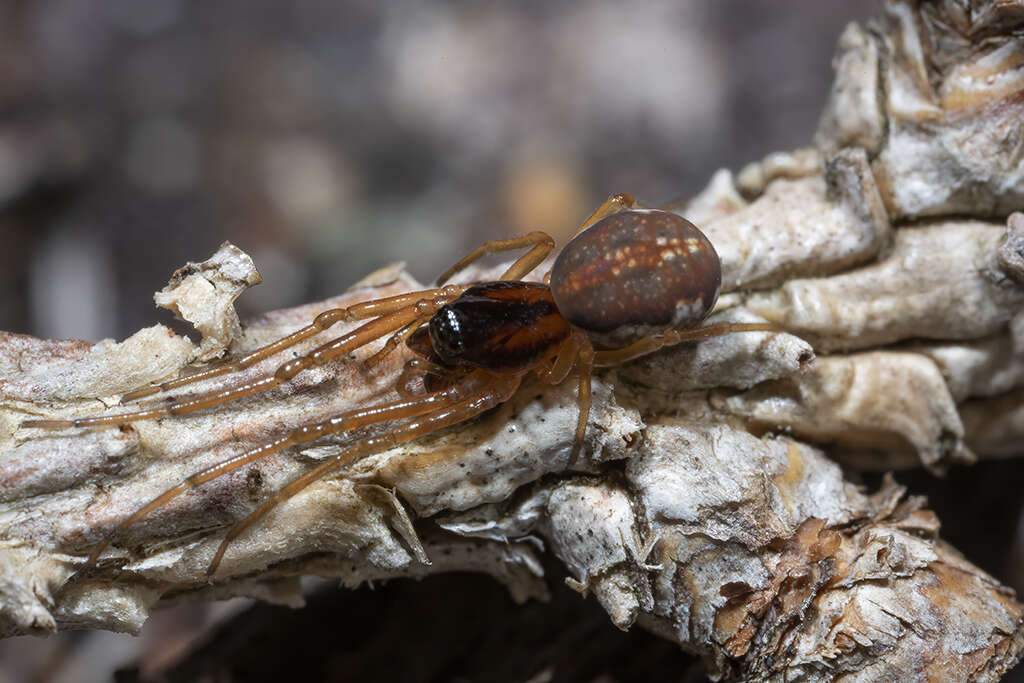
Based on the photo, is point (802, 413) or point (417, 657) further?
point (417, 657)

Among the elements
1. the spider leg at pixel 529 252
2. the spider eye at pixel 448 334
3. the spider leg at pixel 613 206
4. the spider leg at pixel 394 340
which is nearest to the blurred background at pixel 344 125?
the spider leg at pixel 613 206

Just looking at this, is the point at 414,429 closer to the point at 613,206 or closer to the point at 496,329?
the point at 496,329

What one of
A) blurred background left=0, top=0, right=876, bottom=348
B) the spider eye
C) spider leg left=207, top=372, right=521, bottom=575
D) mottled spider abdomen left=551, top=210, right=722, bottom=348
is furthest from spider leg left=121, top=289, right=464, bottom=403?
blurred background left=0, top=0, right=876, bottom=348

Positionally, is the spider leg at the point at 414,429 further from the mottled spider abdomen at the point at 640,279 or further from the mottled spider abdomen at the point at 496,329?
the mottled spider abdomen at the point at 640,279

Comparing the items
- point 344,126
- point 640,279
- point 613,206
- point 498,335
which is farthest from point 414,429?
point 344,126

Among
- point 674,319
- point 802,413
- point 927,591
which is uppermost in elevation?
point 674,319

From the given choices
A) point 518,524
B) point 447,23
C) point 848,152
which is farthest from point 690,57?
point 518,524

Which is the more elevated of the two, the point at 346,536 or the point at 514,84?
the point at 514,84

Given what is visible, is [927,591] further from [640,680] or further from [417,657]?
[417,657]
